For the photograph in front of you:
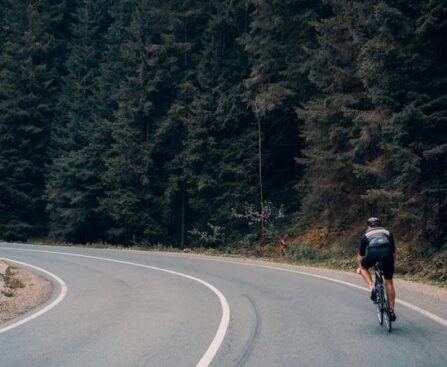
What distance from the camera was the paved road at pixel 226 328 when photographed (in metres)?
6.89

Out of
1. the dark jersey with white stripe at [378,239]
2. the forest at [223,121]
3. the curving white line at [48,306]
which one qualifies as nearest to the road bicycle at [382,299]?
the dark jersey with white stripe at [378,239]

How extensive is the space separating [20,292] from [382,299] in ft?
33.6

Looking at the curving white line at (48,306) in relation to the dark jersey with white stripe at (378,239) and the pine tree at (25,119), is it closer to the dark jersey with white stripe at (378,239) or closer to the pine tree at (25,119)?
the dark jersey with white stripe at (378,239)

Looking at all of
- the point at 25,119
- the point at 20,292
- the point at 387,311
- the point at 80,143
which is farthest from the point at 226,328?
the point at 25,119

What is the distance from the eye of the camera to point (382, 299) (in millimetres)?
8883

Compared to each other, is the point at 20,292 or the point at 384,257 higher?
the point at 384,257

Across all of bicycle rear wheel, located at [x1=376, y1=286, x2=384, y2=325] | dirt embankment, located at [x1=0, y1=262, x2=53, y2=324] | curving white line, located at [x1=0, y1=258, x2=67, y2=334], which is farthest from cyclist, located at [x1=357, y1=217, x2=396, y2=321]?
dirt embankment, located at [x1=0, y1=262, x2=53, y2=324]

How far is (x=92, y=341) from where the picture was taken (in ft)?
26.5

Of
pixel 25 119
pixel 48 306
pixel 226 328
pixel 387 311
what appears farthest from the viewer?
pixel 25 119

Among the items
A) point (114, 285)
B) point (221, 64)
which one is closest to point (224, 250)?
point (221, 64)

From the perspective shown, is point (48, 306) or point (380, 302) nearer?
point (380, 302)

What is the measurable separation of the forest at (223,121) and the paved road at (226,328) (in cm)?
564

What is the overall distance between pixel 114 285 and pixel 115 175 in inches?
746

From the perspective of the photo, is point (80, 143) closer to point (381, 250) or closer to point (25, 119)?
point (25, 119)
